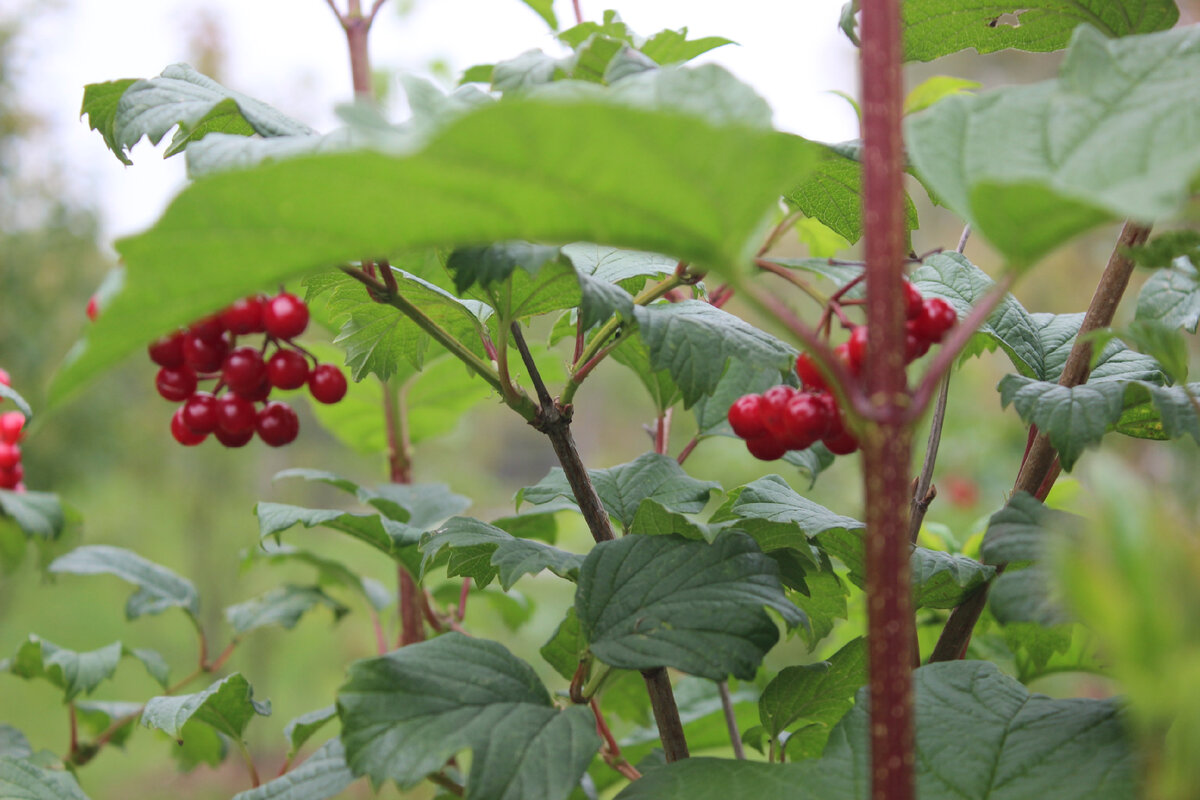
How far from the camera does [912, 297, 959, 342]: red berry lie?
0.59 meters

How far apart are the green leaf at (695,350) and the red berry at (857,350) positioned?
0.05 metres

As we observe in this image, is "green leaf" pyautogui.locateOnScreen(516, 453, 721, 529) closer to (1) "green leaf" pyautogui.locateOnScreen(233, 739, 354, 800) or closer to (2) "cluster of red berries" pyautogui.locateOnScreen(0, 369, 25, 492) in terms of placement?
(1) "green leaf" pyautogui.locateOnScreen(233, 739, 354, 800)

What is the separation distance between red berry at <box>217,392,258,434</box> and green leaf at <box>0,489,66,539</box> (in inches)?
21.2

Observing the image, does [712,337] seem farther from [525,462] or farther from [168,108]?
[525,462]

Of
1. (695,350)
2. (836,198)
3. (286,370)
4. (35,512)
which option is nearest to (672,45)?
(836,198)

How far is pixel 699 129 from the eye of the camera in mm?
340

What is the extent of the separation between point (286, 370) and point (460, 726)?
409 mm

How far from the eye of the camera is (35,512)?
4.03ft

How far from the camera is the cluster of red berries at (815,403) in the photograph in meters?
0.59

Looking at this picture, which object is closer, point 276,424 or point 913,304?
point 913,304

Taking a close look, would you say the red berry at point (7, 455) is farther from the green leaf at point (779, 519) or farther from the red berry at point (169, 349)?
the green leaf at point (779, 519)

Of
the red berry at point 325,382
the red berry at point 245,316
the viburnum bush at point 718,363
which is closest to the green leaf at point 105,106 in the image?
the viburnum bush at point 718,363

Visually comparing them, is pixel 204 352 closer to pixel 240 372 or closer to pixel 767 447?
pixel 240 372

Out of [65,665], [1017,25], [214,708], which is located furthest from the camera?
[65,665]
